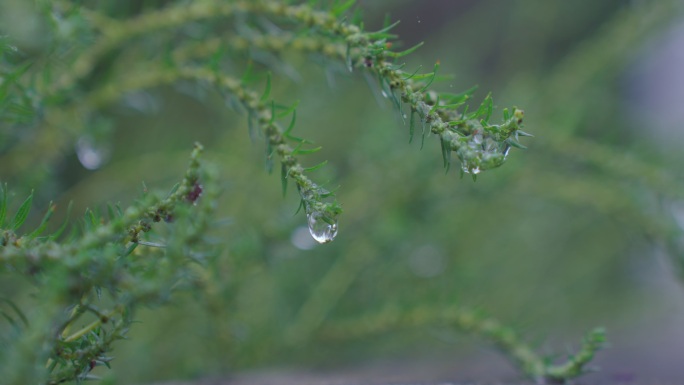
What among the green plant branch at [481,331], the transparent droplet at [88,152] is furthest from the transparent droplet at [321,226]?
the transparent droplet at [88,152]

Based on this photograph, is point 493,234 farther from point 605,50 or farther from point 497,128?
point 497,128

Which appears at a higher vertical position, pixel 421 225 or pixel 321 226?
pixel 421 225

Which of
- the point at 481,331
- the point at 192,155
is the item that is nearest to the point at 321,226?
the point at 192,155

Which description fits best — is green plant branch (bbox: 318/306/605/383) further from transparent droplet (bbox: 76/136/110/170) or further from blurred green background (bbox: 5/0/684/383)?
transparent droplet (bbox: 76/136/110/170)

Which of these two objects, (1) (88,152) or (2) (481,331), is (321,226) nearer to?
(2) (481,331)

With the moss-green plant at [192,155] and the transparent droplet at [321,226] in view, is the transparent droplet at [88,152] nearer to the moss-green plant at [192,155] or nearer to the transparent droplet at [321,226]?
the moss-green plant at [192,155]

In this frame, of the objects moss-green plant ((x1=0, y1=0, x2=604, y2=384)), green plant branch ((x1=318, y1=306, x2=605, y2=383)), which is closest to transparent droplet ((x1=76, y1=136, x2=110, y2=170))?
moss-green plant ((x1=0, y1=0, x2=604, y2=384))
